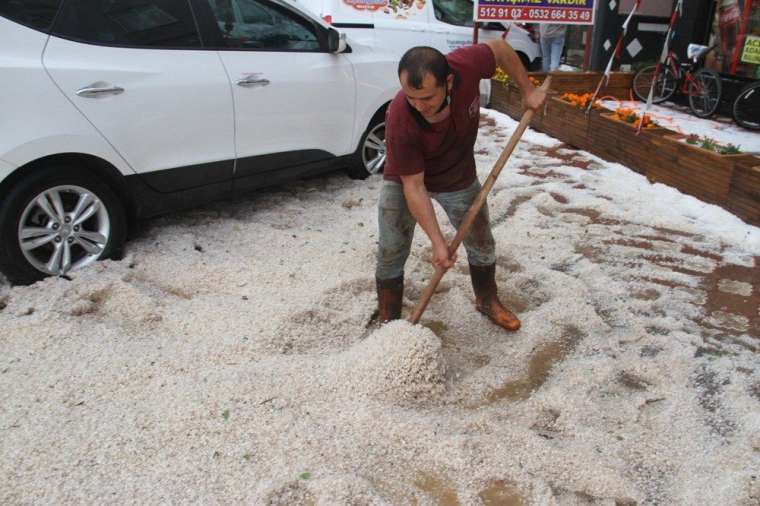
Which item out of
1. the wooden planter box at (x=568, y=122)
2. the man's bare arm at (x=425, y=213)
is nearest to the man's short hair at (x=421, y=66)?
the man's bare arm at (x=425, y=213)

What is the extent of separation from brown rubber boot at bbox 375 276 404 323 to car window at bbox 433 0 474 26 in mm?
7227

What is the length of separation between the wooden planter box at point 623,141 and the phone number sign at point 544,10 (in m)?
2.08

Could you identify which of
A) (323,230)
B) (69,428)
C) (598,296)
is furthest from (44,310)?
(598,296)

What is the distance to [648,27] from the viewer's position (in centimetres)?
995

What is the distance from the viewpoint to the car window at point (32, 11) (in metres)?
3.74

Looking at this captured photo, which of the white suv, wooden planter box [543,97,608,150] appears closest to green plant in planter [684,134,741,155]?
wooden planter box [543,97,608,150]

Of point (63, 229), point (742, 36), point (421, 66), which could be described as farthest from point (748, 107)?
point (63, 229)

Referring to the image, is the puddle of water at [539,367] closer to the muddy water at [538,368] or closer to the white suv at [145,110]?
the muddy water at [538,368]

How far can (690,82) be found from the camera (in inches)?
307

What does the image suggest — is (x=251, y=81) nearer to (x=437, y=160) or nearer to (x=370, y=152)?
(x=370, y=152)

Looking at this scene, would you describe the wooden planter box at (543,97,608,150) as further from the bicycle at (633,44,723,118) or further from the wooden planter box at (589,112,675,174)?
the bicycle at (633,44,723,118)

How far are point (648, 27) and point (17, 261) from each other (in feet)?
30.6

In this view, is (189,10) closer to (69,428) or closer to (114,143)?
(114,143)

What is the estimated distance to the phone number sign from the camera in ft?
27.1
